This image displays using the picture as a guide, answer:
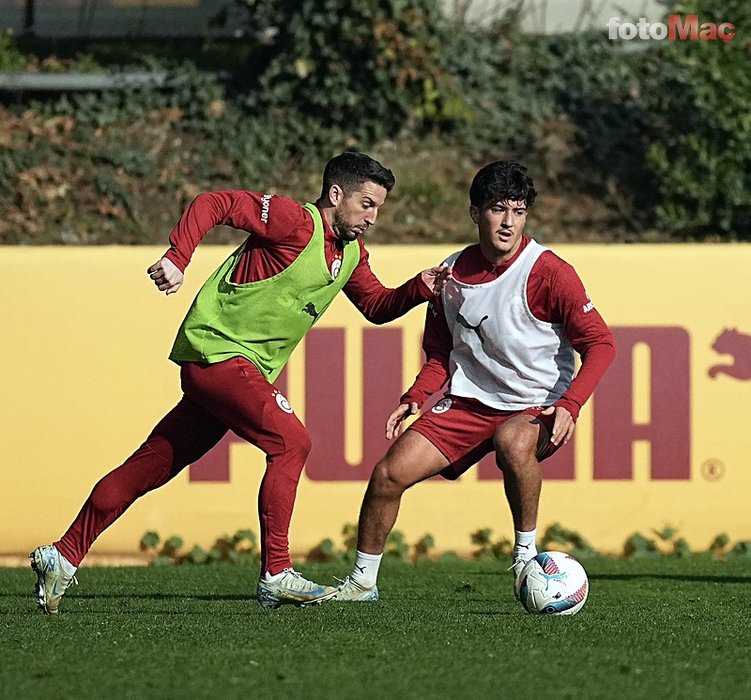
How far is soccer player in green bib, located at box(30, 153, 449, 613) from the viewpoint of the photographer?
7.01 m

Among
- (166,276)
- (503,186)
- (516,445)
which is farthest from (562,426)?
(166,276)

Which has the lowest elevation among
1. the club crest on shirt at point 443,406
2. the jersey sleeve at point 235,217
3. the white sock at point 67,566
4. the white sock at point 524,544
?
the white sock at point 67,566

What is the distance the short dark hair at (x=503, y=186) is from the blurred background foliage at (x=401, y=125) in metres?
6.54

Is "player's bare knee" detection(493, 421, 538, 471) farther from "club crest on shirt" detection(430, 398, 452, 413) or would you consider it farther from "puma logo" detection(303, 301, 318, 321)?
"puma logo" detection(303, 301, 318, 321)

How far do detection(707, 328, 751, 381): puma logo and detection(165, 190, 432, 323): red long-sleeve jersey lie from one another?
321 cm

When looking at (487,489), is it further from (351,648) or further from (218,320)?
(351,648)

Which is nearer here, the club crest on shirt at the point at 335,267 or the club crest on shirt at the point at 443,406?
the club crest on shirt at the point at 335,267

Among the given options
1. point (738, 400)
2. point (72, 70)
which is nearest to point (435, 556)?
point (738, 400)

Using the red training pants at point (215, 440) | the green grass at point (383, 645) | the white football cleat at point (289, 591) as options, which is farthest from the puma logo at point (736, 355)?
the white football cleat at point (289, 591)

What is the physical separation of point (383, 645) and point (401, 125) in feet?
31.7

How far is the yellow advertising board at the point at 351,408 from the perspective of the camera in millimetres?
9984

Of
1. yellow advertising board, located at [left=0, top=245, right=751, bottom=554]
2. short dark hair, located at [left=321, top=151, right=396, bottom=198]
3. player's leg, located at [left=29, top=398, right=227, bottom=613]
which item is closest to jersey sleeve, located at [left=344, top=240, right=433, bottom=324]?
short dark hair, located at [left=321, top=151, right=396, bottom=198]

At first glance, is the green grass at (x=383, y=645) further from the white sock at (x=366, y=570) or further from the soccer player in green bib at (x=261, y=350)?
the soccer player in green bib at (x=261, y=350)

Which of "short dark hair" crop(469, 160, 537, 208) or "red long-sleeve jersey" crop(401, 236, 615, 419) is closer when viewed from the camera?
"red long-sleeve jersey" crop(401, 236, 615, 419)
